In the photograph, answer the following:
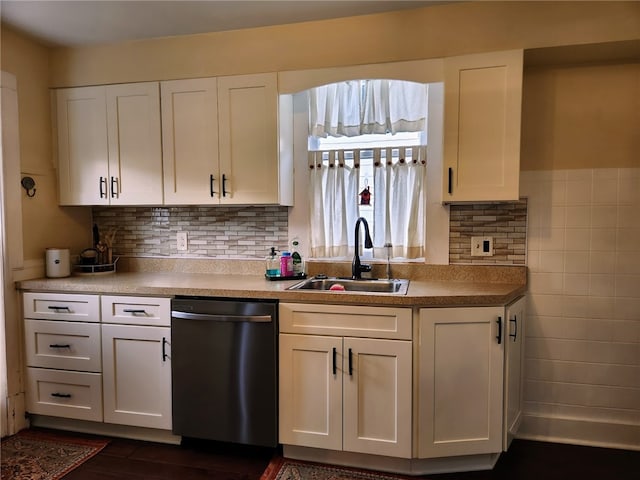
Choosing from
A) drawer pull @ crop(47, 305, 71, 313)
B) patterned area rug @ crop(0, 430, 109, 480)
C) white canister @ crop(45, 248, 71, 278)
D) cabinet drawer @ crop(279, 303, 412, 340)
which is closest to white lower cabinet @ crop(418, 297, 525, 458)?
cabinet drawer @ crop(279, 303, 412, 340)

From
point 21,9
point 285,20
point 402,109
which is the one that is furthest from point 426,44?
point 21,9

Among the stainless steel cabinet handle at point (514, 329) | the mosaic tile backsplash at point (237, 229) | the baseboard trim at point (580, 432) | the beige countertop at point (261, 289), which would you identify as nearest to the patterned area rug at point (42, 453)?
the beige countertop at point (261, 289)

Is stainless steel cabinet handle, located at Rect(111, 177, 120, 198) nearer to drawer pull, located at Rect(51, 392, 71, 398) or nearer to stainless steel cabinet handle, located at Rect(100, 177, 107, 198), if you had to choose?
stainless steel cabinet handle, located at Rect(100, 177, 107, 198)

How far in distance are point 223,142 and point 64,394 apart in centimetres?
176

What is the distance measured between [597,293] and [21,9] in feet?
11.6

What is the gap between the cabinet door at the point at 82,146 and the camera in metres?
2.55

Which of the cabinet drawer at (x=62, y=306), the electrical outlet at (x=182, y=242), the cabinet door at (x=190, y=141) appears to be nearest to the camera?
the cabinet drawer at (x=62, y=306)

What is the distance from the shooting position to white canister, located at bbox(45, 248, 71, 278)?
8.16 feet

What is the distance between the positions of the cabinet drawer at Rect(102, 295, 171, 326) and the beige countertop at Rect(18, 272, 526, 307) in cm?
4

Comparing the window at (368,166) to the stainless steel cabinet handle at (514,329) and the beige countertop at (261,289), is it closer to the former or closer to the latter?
the beige countertop at (261,289)

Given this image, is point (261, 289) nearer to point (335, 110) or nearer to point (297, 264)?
point (297, 264)

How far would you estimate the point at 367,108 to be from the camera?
2477 millimetres

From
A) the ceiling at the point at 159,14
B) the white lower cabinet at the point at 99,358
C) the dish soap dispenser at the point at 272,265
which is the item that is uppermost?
the ceiling at the point at 159,14

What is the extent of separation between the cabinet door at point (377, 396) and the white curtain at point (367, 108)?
4.30 feet
